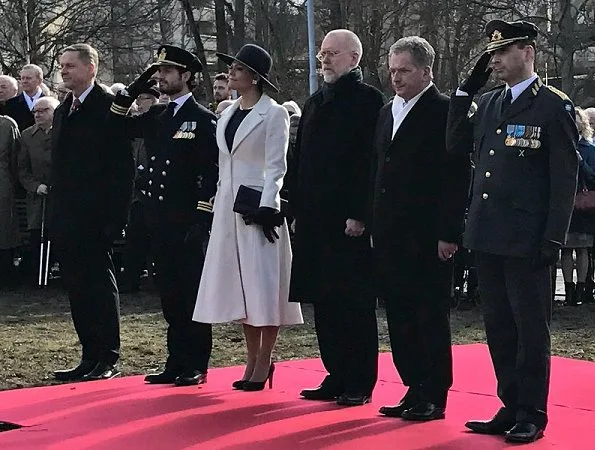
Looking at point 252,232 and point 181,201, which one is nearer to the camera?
point 252,232

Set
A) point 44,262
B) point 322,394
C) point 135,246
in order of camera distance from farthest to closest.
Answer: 1. point 44,262
2. point 135,246
3. point 322,394

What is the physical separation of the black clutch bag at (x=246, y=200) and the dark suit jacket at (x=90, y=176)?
1.19m

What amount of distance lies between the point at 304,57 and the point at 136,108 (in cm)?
2093

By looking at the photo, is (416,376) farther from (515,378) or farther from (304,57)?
(304,57)

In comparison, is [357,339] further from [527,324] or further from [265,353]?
[527,324]

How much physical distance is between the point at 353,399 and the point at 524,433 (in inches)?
48.9

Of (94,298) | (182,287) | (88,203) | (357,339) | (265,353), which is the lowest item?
(265,353)

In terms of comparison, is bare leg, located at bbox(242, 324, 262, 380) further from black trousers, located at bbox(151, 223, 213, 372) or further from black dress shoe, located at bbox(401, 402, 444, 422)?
black dress shoe, located at bbox(401, 402, 444, 422)

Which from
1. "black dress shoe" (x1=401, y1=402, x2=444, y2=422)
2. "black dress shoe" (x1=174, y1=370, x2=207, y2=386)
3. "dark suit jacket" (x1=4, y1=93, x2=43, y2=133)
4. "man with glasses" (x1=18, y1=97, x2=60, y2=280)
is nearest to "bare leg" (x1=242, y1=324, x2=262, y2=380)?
"black dress shoe" (x1=174, y1=370, x2=207, y2=386)

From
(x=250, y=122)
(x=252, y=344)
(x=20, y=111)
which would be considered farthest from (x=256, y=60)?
(x=20, y=111)

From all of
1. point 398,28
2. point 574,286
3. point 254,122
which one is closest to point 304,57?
point 398,28

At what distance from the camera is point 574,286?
12172 millimetres

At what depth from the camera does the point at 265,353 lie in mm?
6926

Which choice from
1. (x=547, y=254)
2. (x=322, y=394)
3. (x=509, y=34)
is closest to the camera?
(x=547, y=254)
